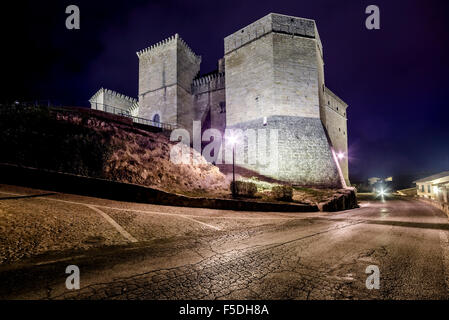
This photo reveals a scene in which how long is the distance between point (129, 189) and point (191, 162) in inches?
261

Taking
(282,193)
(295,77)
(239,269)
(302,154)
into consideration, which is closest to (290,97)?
(295,77)

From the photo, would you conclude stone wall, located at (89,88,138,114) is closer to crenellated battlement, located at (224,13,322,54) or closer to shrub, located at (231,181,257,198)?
crenellated battlement, located at (224,13,322,54)

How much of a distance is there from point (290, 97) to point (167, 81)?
57.4 ft

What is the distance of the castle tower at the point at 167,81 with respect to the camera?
27.3 meters

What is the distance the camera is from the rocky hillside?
31.7 ft

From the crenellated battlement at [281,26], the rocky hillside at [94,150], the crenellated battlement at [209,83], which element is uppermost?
the crenellated battlement at [281,26]

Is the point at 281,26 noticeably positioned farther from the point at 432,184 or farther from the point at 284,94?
the point at 432,184

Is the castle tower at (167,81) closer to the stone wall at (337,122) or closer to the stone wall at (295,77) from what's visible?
the stone wall at (295,77)

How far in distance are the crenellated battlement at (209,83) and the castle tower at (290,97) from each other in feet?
20.2

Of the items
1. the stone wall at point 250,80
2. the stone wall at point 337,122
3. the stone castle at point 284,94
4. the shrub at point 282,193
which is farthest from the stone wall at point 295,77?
the shrub at point 282,193

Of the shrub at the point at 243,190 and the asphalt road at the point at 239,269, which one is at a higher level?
the shrub at the point at 243,190

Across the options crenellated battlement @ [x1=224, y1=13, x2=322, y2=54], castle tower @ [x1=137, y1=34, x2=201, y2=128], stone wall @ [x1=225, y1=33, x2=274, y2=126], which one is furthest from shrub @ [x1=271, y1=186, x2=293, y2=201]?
castle tower @ [x1=137, y1=34, x2=201, y2=128]
